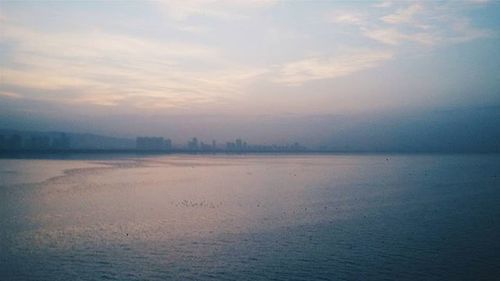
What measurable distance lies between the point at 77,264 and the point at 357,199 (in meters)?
20.0

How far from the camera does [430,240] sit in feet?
54.1

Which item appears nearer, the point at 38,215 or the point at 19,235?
the point at 19,235

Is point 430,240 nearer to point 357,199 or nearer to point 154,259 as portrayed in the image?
point 154,259

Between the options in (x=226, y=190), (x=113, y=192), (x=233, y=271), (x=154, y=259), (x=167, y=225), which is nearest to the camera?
(x=233, y=271)

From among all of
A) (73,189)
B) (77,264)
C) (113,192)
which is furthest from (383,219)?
(73,189)

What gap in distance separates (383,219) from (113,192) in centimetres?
2012

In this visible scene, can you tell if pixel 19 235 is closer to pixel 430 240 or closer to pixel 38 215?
pixel 38 215

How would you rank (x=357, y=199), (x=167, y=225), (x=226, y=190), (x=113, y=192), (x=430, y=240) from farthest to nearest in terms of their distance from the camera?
(x=226, y=190) < (x=113, y=192) < (x=357, y=199) < (x=167, y=225) < (x=430, y=240)

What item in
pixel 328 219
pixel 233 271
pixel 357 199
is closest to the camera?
pixel 233 271

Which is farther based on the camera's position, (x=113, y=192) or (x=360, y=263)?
(x=113, y=192)

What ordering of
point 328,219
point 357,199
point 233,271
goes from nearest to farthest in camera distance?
point 233,271
point 328,219
point 357,199

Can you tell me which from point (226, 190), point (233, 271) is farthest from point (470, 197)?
point (233, 271)

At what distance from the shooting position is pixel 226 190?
34156 millimetres

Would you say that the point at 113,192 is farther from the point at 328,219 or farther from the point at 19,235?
the point at 328,219
